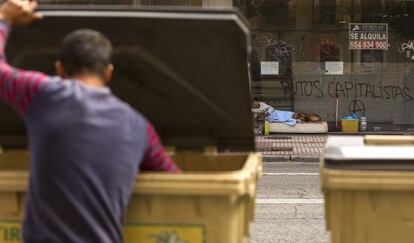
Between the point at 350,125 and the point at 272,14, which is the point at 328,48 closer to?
the point at 272,14

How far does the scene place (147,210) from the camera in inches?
105

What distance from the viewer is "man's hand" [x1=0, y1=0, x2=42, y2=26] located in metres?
2.60

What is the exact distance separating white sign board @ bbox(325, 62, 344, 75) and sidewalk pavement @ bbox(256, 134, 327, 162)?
1904mm

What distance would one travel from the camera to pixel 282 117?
16156 mm

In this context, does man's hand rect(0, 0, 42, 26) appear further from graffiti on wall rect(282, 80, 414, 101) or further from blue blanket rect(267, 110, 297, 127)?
graffiti on wall rect(282, 80, 414, 101)

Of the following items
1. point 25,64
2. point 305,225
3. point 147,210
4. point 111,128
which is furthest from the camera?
point 305,225

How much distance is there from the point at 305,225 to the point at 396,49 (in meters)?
11.2

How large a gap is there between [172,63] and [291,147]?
11.1 metres

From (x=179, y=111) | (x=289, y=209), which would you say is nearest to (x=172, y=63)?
(x=179, y=111)

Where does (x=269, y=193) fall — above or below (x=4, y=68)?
below

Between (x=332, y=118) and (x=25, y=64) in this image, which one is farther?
(x=332, y=118)

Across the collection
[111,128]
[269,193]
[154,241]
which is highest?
[111,128]

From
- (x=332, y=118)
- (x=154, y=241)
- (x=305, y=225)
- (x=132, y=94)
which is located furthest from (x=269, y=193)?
(x=332, y=118)

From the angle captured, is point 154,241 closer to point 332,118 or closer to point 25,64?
point 25,64
